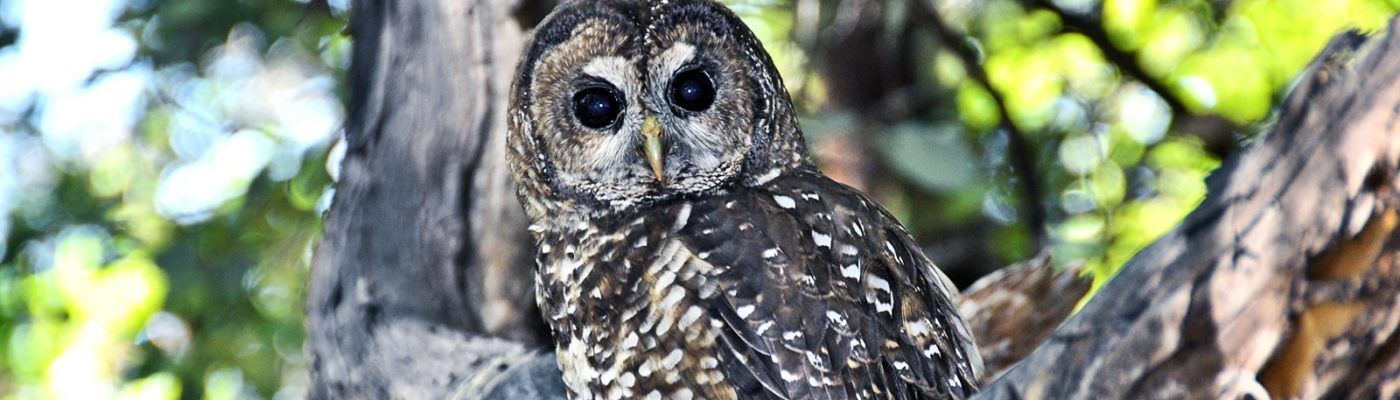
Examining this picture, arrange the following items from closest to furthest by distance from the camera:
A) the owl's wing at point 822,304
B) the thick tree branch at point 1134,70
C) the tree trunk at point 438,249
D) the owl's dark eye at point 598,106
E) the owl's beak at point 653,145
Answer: the owl's wing at point 822,304
the owl's beak at point 653,145
the owl's dark eye at point 598,106
the tree trunk at point 438,249
the thick tree branch at point 1134,70

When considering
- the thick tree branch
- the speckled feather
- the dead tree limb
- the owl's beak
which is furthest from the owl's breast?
the thick tree branch

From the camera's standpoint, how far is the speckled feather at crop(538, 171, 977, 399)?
1751 mm

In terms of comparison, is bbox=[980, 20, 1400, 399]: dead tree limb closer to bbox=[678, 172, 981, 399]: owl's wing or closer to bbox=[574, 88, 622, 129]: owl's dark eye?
bbox=[678, 172, 981, 399]: owl's wing

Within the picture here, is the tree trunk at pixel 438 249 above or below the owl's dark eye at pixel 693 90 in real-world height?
below

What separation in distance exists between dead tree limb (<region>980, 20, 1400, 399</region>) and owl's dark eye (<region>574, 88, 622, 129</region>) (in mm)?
1142

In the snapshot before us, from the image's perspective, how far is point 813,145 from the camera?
300cm

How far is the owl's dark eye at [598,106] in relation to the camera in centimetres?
202

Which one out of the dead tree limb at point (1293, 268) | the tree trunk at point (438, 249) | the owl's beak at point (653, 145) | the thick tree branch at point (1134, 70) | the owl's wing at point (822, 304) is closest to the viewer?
the dead tree limb at point (1293, 268)

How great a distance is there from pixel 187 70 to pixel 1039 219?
228cm

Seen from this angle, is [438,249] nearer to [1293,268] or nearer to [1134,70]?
[1293,268]

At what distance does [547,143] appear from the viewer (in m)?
2.10

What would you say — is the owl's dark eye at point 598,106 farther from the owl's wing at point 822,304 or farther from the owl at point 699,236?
the owl's wing at point 822,304

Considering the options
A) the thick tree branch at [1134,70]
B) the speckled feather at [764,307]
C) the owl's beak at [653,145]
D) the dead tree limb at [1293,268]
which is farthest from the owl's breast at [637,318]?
the thick tree branch at [1134,70]

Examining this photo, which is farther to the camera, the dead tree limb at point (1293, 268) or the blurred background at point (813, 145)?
the blurred background at point (813, 145)
